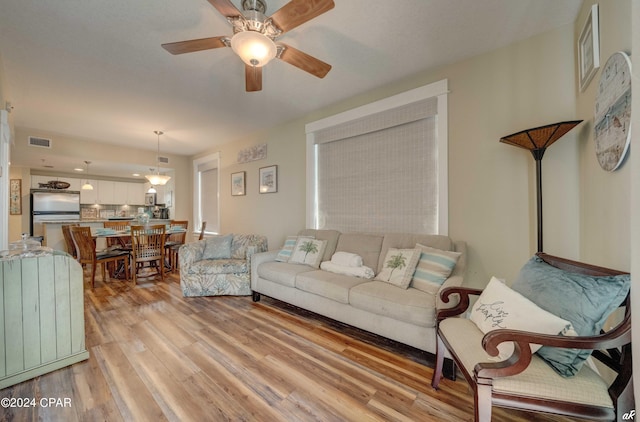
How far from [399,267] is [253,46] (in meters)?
2.07

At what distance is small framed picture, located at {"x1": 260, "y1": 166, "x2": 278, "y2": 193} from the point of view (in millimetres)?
4254

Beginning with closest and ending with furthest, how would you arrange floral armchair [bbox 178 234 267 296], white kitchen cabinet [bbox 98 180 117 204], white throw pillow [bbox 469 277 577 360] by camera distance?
1. white throw pillow [bbox 469 277 577 360]
2. floral armchair [bbox 178 234 267 296]
3. white kitchen cabinet [bbox 98 180 117 204]

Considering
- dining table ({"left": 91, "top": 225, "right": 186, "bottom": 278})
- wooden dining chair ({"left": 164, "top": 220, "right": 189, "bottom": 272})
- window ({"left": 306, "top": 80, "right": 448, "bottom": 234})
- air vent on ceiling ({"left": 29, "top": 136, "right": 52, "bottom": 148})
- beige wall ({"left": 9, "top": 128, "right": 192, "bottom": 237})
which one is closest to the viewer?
window ({"left": 306, "top": 80, "right": 448, "bottom": 234})

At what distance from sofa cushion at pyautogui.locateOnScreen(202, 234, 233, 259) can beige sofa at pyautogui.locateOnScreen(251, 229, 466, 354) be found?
808 mm

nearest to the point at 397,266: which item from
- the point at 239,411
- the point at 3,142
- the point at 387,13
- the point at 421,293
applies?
the point at 421,293

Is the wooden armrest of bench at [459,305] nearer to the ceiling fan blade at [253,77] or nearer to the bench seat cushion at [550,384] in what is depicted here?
the bench seat cushion at [550,384]

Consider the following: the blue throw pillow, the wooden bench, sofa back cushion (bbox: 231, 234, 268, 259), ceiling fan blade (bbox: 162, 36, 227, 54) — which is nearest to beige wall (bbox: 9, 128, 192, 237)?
sofa back cushion (bbox: 231, 234, 268, 259)

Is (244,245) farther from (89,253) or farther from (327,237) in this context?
(89,253)

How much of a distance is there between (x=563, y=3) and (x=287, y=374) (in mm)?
3233

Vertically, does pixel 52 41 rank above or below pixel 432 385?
above

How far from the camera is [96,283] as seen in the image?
404 cm

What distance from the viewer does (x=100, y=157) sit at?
16.3 feet

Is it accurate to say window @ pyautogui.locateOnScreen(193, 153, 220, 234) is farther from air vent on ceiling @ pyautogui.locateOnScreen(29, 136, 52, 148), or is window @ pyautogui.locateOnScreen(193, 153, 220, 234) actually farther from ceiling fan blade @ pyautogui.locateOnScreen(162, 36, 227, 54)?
ceiling fan blade @ pyautogui.locateOnScreen(162, 36, 227, 54)

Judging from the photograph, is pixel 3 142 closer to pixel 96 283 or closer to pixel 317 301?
pixel 96 283
